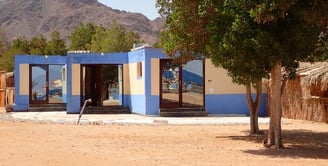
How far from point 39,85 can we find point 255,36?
23.3 metres

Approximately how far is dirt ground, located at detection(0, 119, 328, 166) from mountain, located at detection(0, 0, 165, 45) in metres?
104

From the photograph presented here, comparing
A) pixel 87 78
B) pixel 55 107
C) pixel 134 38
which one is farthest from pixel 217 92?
pixel 134 38

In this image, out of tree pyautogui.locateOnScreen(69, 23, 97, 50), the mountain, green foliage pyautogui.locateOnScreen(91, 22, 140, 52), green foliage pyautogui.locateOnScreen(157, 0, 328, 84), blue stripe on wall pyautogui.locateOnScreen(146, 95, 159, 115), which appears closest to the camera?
green foliage pyautogui.locateOnScreen(157, 0, 328, 84)

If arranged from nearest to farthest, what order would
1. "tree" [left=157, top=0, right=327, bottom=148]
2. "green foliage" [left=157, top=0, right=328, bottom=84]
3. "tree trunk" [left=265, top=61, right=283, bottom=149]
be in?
"green foliage" [left=157, top=0, right=328, bottom=84], "tree" [left=157, top=0, right=327, bottom=148], "tree trunk" [left=265, top=61, right=283, bottom=149]

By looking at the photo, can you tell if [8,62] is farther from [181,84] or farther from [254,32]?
[254,32]

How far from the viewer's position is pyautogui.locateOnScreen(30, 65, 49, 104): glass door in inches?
1294

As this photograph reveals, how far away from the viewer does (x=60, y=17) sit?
437ft

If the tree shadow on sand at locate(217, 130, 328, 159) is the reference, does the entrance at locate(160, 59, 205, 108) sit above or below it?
above

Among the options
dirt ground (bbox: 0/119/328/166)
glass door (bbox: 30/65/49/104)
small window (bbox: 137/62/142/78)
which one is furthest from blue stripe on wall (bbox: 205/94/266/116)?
glass door (bbox: 30/65/49/104)

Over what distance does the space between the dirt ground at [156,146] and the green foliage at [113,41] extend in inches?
1206

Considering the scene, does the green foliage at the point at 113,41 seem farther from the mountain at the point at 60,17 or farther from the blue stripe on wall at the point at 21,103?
the mountain at the point at 60,17

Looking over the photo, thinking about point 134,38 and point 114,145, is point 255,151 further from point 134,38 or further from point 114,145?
point 134,38

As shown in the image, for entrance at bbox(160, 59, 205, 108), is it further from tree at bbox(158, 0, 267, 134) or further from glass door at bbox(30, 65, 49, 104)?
tree at bbox(158, 0, 267, 134)

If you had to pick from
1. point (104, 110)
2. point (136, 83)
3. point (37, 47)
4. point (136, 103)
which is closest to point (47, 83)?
point (104, 110)
